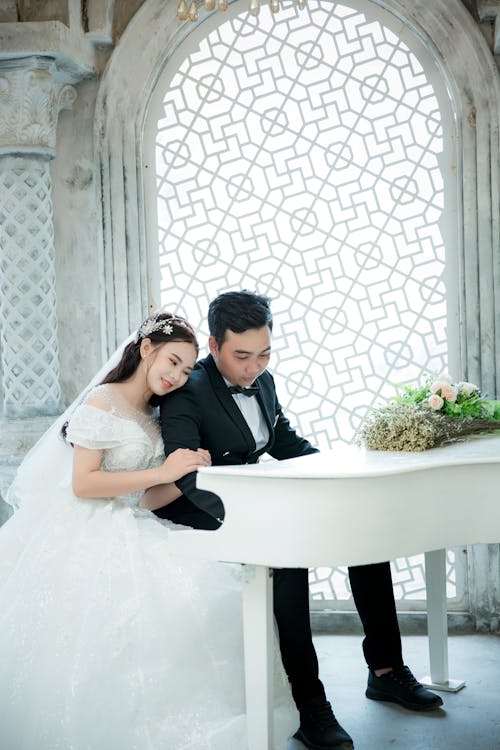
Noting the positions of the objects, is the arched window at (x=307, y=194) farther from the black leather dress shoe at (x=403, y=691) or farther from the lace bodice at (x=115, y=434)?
the lace bodice at (x=115, y=434)

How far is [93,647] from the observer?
10.0ft

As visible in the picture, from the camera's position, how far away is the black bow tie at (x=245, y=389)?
3.65 m

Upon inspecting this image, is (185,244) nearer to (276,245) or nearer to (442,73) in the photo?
(276,245)

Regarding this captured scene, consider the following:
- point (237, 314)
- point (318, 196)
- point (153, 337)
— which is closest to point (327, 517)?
point (237, 314)

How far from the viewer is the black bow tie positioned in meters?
3.65

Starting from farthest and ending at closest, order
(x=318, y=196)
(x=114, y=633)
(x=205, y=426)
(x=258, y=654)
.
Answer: (x=318, y=196), (x=205, y=426), (x=114, y=633), (x=258, y=654)

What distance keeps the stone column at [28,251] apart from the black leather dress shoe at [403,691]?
205 cm

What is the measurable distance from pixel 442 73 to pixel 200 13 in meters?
1.22

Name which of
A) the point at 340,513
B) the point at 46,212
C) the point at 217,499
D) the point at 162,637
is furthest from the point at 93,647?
the point at 46,212

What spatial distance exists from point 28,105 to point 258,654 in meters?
2.90

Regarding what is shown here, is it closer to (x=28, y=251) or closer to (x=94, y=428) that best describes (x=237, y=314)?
(x=94, y=428)

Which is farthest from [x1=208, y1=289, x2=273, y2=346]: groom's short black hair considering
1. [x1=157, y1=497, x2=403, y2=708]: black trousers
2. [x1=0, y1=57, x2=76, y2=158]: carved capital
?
[x1=0, y1=57, x2=76, y2=158]: carved capital

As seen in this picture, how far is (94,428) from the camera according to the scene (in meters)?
3.41

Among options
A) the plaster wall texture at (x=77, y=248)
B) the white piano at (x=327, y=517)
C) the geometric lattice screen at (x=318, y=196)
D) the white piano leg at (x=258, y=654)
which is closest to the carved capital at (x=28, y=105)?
the plaster wall texture at (x=77, y=248)
